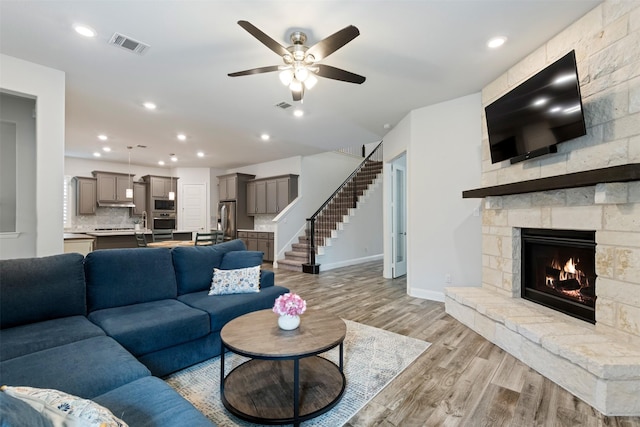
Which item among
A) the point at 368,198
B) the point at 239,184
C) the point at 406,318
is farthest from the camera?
the point at 239,184

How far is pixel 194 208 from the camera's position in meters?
9.50

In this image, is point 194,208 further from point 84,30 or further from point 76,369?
point 76,369

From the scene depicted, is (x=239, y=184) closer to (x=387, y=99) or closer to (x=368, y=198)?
(x=368, y=198)

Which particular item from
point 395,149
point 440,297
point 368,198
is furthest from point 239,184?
point 440,297

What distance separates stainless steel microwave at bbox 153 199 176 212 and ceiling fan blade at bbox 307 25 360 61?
26.4 feet

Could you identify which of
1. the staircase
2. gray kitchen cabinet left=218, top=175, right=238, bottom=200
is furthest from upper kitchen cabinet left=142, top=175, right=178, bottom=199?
the staircase

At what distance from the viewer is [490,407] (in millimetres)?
2029

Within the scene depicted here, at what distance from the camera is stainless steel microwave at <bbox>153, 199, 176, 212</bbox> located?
29.2 ft

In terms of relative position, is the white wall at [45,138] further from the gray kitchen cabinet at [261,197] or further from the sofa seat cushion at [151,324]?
the gray kitchen cabinet at [261,197]

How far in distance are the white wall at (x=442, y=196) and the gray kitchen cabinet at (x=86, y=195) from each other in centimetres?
815

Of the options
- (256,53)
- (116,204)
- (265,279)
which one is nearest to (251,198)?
(116,204)

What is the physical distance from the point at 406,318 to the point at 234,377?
2276 millimetres

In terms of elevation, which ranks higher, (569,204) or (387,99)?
(387,99)

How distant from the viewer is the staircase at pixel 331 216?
7.11 meters
